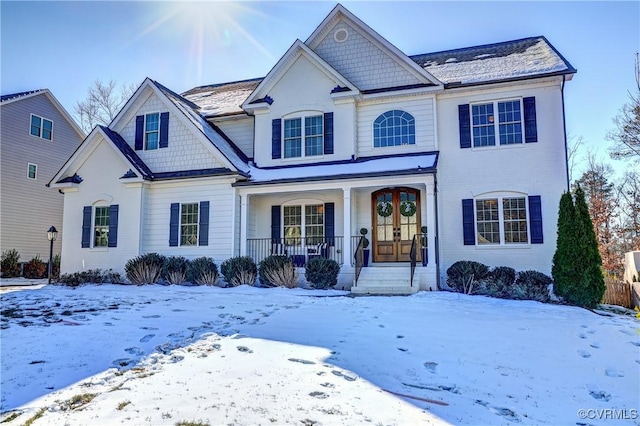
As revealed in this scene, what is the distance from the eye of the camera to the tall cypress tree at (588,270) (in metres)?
10.1

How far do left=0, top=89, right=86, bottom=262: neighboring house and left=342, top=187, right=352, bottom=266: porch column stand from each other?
16.5 metres

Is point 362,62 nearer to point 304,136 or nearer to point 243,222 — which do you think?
point 304,136

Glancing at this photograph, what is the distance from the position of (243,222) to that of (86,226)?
588cm

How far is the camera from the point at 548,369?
5848 mm

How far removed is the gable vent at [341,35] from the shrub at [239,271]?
8233 millimetres

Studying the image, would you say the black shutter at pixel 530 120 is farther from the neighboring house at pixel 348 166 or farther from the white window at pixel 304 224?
the white window at pixel 304 224

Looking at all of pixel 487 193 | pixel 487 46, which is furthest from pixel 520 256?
pixel 487 46

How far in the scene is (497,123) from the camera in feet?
43.7

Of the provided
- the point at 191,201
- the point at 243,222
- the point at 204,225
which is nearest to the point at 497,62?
the point at 243,222

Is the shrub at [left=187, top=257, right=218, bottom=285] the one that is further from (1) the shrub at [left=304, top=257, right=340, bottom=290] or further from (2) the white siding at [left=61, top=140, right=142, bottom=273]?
(1) the shrub at [left=304, top=257, right=340, bottom=290]

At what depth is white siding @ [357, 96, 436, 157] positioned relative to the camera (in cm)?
1392

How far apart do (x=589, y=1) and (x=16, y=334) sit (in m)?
14.1

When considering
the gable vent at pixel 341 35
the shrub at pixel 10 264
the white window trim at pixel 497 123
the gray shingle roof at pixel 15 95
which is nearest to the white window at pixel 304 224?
the white window trim at pixel 497 123

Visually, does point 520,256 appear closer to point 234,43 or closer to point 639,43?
point 234,43
